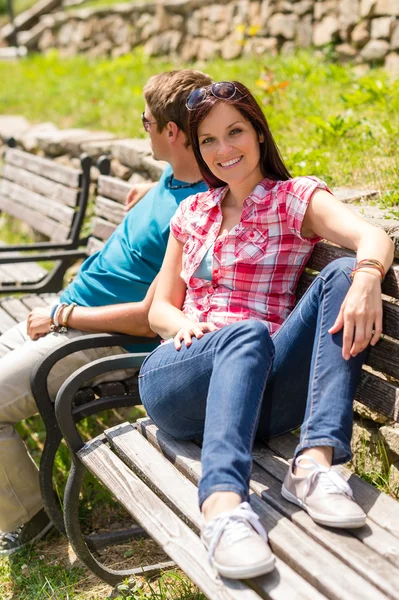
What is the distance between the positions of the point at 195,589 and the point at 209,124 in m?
1.61

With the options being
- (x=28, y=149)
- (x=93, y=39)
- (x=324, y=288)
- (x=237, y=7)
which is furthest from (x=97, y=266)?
(x=93, y=39)

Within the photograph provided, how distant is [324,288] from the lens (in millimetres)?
2344

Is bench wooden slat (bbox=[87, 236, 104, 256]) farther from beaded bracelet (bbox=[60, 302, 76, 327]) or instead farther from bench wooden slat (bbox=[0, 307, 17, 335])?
beaded bracelet (bbox=[60, 302, 76, 327])

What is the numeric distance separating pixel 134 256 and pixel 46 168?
2.13 m

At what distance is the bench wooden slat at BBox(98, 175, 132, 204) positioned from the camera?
4.17m

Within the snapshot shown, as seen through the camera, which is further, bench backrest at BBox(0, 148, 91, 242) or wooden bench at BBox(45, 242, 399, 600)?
bench backrest at BBox(0, 148, 91, 242)

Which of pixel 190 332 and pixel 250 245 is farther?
pixel 250 245

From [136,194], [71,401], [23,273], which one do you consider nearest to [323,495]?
[71,401]

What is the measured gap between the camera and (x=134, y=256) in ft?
10.7

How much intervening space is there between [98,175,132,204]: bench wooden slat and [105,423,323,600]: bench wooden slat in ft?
5.54

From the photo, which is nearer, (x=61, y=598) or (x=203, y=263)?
(x=203, y=263)

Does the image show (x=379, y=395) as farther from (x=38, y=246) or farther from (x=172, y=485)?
(x=38, y=246)

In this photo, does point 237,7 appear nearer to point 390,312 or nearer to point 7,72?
point 7,72

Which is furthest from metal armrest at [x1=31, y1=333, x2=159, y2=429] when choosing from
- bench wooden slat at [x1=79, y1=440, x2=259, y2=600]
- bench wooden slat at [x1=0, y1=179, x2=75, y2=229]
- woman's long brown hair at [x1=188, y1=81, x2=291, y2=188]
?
bench wooden slat at [x1=0, y1=179, x2=75, y2=229]
